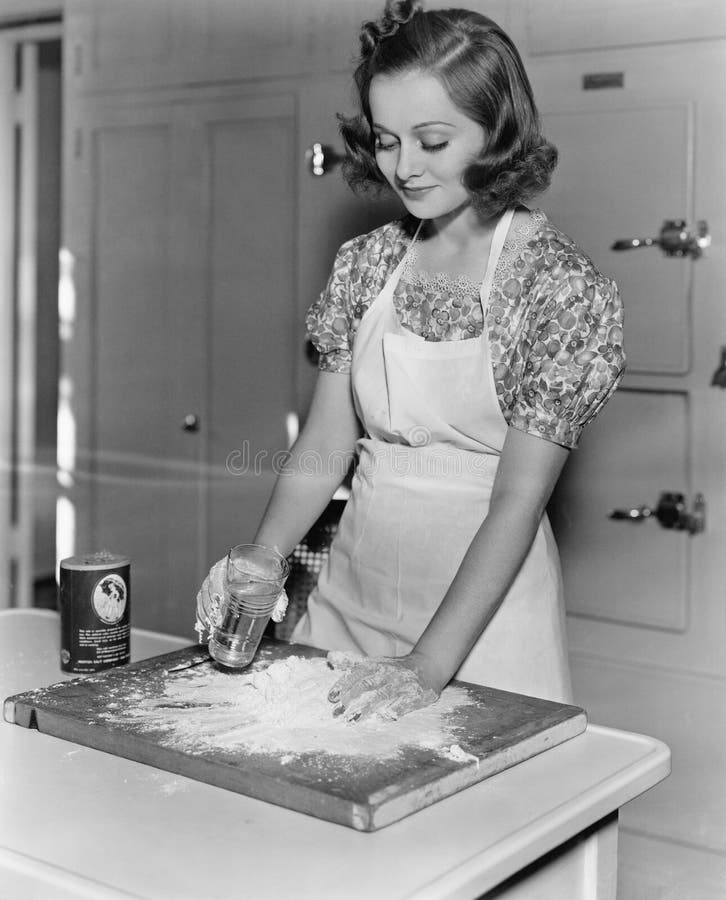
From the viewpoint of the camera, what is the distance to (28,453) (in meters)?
4.19

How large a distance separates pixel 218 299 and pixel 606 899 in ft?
6.54

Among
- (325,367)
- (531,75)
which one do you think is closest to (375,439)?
(325,367)

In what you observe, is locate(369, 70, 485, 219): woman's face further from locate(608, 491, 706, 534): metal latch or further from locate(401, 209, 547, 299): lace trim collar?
locate(608, 491, 706, 534): metal latch

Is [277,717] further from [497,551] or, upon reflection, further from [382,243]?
[382,243]

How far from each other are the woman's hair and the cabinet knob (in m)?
1.53

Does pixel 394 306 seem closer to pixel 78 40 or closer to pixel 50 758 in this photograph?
pixel 50 758

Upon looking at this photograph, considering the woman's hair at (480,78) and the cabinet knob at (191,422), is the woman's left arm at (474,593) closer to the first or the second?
the woman's hair at (480,78)

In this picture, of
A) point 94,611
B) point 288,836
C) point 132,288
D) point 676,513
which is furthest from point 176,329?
point 288,836

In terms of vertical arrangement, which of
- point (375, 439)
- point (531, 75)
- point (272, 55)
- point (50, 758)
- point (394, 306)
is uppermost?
point (272, 55)

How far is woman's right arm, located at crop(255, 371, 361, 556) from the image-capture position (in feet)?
4.96

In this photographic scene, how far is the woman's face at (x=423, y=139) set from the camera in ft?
4.47

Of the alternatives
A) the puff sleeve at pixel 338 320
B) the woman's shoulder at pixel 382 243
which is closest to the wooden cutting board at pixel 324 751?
the puff sleeve at pixel 338 320

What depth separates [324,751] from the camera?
961mm

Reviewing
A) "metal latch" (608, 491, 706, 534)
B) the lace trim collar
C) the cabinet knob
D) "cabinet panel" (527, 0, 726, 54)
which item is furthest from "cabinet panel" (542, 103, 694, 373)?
the cabinet knob
